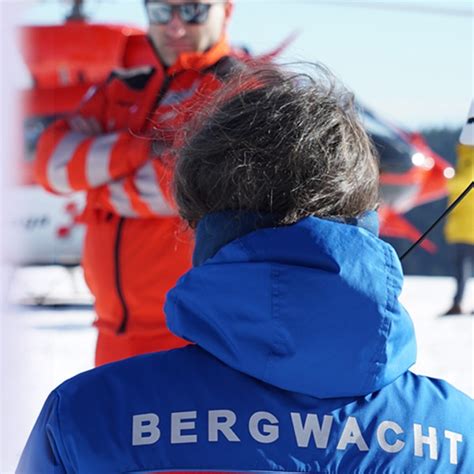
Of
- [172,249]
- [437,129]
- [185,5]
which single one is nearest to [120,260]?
[172,249]

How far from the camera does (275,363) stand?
0.82 m

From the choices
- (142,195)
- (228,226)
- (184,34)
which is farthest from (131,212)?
(228,226)

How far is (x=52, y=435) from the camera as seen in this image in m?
0.85

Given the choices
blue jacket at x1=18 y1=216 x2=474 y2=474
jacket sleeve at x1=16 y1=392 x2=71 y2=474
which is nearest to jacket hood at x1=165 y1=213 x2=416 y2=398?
blue jacket at x1=18 y1=216 x2=474 y2=474

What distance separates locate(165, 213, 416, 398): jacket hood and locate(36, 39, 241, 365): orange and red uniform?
48.3 inches

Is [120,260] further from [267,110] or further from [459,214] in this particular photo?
[459,214]

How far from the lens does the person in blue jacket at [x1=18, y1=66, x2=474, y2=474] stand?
32.3 inches

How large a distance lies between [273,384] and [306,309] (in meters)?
0.08

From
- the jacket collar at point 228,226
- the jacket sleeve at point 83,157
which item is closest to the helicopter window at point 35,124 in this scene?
the jacket sleeve at point 83,157

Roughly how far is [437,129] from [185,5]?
898cm

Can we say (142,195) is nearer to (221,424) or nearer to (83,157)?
(83,157)

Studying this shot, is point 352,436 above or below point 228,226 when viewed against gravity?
below

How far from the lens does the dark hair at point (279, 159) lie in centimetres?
89

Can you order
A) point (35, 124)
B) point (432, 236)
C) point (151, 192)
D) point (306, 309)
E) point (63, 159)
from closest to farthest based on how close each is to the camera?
1. point (306, 309)
2. point (151, 192)
3. point (63, 159)
4. point (35, 124)
5. point (432, 236)
